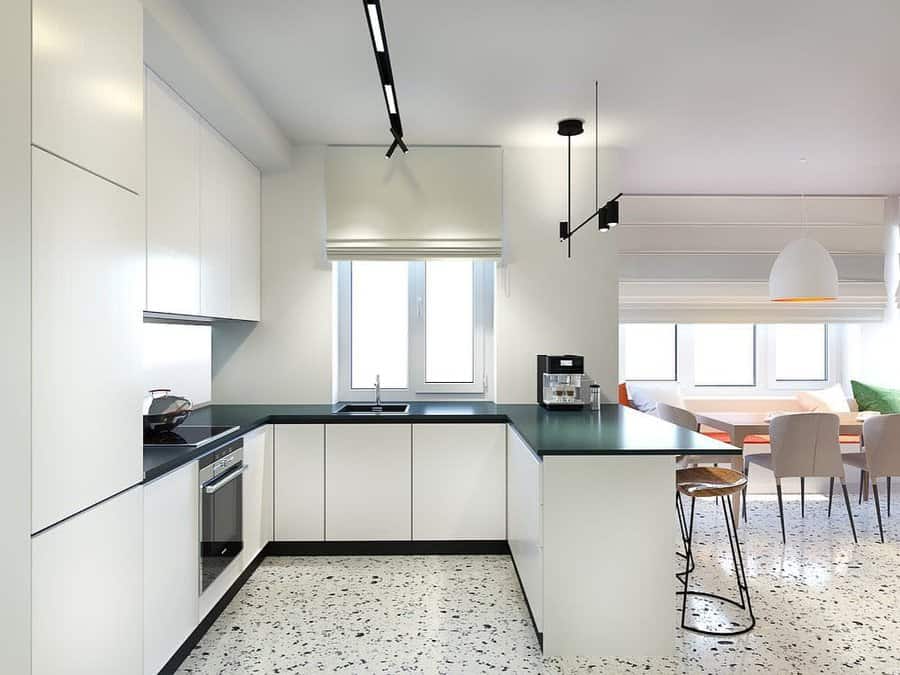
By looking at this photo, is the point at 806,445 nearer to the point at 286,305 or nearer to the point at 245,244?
the point at 286,305

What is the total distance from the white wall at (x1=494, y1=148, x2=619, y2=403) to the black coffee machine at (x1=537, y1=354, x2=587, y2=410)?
29cm

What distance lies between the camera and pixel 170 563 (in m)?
2.45

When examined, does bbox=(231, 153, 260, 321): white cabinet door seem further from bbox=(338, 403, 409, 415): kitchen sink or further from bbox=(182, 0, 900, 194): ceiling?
bbox=(338, 403, 409, 415): kitchen sink

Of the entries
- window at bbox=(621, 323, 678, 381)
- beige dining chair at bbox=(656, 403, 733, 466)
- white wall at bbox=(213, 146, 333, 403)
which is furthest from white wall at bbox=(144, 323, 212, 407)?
window at bbox=(621, 323, 678, 381)

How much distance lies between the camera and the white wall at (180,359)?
3.48 m

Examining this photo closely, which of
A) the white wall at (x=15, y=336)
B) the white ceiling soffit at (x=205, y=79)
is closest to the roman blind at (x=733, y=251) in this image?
the white ceiling soffit at (x=205, y=79)

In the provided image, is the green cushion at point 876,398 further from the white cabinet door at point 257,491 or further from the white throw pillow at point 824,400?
the white cabinet door at point 257,491

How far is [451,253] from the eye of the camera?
4.19 m

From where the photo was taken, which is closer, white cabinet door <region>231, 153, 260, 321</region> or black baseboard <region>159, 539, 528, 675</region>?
white cabinet door <region>231, 153, 260, 321</region>

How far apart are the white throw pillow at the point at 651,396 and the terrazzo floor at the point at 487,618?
58.1 inches

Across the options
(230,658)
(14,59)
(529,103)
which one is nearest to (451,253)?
(529,103)

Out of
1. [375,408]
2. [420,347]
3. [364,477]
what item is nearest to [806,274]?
[420,347]

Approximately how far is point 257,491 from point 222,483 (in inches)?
27.9

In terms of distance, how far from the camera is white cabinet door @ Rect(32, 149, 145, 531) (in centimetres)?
161
